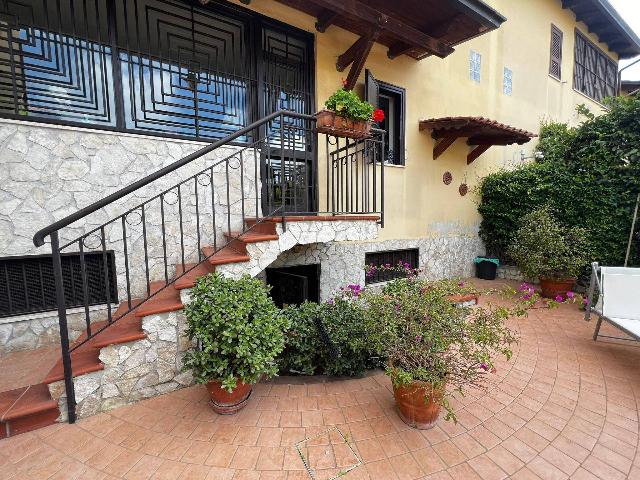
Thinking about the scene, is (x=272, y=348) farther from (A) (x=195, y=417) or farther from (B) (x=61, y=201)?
(B) (x=61, y=201)

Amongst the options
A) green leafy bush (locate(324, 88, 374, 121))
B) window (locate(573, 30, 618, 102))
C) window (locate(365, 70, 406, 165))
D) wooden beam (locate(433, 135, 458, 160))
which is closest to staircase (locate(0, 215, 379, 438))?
green leafy bush (locate(324, 88, 374, 121))

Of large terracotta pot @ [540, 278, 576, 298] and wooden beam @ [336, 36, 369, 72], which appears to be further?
large terracotta pot @ [540, 278, 576, 298]

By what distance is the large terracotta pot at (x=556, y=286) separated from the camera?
5.51 meters

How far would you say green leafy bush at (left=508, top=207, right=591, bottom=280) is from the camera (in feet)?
17.6

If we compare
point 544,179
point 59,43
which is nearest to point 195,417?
point 59,43

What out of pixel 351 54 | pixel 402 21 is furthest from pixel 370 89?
pixel 402 21

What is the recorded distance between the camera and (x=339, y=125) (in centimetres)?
344

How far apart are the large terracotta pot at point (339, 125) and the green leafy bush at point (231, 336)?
2.15 m

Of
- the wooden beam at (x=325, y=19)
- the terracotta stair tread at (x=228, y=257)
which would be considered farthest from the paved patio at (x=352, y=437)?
the wooden beam at (x=325, y=19)

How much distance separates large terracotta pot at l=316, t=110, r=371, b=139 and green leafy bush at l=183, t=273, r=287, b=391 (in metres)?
2.15

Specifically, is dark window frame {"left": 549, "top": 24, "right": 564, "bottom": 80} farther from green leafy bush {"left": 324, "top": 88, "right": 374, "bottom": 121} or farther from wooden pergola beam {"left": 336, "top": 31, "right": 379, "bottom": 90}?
green leafy bush {"left": 324, "top": 88, "right": 374, "bottom": 121}

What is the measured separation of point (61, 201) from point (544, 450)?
190 inches

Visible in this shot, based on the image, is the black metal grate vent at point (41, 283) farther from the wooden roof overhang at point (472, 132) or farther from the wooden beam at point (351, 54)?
the wooden roof overhang at point (472, 132)

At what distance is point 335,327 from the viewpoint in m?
3.06
